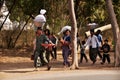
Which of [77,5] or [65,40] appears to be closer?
[65,40]

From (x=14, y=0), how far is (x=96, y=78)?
690 inches

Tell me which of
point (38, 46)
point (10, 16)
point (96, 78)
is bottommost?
point (96, 78)

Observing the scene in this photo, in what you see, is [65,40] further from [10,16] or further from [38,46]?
[10,16]

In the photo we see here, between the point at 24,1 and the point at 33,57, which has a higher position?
the point at 24,1

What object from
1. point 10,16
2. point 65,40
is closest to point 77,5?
point 10,16

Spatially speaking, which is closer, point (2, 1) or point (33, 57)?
point (33, 57)

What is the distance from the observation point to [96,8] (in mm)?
28250

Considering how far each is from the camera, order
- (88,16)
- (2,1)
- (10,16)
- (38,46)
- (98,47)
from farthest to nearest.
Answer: (10,16), (88,16), (2,1), (98,47), (38,46)

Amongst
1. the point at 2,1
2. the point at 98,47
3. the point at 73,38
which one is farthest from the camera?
the point at 2,1

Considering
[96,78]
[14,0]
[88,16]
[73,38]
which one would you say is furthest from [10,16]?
[96,78]

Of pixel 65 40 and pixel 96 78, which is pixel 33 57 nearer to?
pixel 65 40

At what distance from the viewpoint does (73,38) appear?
53.8ft

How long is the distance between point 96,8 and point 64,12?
3762 mm

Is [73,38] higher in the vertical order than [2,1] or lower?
lower
